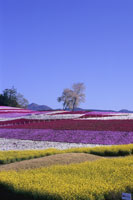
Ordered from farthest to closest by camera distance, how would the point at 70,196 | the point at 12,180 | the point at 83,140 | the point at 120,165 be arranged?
the point at 83,140 → the point at 120,165 → the point at 12,180 → the point at 70,196

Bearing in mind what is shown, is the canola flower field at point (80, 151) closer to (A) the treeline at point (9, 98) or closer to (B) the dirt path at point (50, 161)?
(B) the dirt path at point (50, 161)

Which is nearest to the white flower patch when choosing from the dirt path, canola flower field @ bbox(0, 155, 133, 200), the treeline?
the dirt path

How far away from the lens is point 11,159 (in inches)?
419

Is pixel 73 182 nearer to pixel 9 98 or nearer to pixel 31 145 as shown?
→ pixel 31 145

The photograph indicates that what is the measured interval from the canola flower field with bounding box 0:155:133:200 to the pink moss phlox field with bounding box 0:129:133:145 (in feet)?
20.6

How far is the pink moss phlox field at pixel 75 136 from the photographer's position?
14.4 meters

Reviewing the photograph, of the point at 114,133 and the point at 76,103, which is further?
the point at 76,103

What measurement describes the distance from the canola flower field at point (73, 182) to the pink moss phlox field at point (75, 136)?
6.27m

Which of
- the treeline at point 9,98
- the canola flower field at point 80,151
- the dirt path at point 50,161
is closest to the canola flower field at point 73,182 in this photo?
the dirt path at point 50,161

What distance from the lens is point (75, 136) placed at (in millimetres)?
15680

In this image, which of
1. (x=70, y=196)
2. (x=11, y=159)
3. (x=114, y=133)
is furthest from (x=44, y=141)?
(x=70, y=196)

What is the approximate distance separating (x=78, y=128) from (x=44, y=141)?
2.72 metres

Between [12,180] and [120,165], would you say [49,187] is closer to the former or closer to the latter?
[12,180]

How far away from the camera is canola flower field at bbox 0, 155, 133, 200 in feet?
18.4
